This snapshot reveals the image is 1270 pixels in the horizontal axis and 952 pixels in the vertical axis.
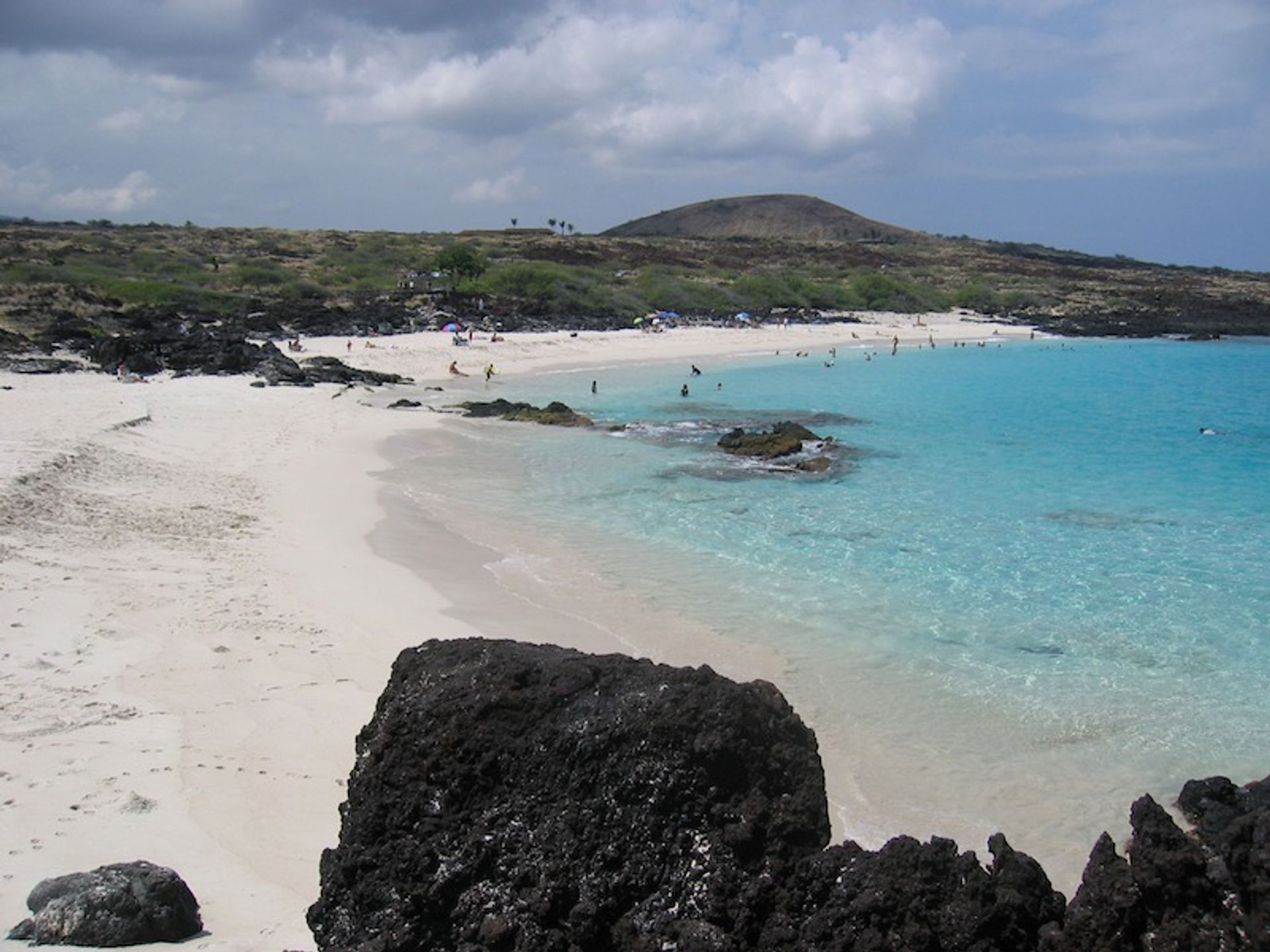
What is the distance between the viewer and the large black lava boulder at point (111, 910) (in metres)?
4.30

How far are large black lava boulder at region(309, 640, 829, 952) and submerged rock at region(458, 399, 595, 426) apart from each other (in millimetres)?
21371

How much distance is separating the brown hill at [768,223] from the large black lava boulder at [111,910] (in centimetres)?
15343

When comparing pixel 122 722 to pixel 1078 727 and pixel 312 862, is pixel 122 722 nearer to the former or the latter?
pixel 312 862

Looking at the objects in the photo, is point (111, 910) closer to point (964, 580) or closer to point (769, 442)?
point (964, 580)

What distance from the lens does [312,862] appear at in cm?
538

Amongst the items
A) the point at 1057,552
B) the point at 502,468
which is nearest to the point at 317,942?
the point at 1057,552

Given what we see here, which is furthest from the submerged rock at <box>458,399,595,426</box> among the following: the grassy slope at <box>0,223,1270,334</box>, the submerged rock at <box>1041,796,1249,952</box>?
the submerged rock at <box>1041,796,1249,952</box>

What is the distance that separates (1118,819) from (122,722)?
22.4 ft

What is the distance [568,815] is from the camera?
4.10 m

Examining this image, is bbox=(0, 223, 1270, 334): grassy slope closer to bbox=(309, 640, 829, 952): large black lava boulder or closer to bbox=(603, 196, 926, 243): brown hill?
bbox=(603, 196, 926, 243): brown hill

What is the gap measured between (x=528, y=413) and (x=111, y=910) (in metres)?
22.3

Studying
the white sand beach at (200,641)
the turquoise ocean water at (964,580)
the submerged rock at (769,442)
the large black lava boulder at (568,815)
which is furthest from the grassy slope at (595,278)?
the large black lava boulder at (568,815)

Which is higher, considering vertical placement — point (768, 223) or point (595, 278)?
point (768, 223)

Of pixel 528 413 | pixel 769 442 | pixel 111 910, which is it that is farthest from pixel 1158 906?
pixel 528 413
